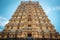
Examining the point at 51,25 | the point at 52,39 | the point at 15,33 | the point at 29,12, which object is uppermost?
the point at 29,12

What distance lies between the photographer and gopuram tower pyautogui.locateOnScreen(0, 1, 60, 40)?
22.5 meters

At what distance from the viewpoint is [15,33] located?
74.5 ft

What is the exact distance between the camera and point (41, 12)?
93.2 feet

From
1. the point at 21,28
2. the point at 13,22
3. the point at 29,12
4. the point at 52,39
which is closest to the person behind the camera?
the point at 52,39

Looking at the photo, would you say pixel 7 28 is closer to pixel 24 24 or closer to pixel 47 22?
pixel 24 24

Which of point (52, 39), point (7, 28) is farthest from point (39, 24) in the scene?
point (7, 28)

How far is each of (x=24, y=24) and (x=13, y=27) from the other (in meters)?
2.08

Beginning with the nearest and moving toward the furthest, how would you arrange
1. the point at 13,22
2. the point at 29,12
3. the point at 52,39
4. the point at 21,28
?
the point at 52,39, the point at 21,28, the point at 13,22, the point at 29,12

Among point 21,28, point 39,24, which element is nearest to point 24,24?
point 21,28

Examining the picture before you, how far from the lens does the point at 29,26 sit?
24.6m

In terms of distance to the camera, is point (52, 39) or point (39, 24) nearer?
point (52, 39)

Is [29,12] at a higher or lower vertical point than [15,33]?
higher

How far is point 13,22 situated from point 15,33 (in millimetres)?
3392

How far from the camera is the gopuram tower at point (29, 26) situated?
22.5 meters
